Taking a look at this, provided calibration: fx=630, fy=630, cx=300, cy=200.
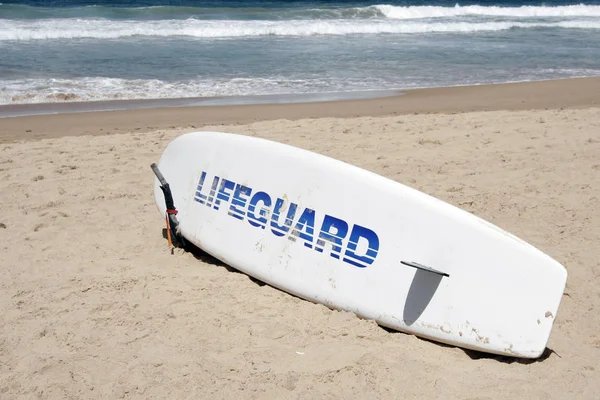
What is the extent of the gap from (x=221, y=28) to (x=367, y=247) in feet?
47.9

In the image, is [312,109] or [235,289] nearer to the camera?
[235,289]

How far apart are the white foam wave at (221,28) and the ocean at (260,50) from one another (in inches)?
1.2

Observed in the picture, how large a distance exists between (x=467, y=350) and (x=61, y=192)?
3308 mm

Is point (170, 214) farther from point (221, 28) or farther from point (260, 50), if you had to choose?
point (221, 28)

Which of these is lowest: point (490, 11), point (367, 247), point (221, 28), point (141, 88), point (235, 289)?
point (141, 88)

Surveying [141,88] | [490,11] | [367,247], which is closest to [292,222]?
[367,247]

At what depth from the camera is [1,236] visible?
4.13 metres

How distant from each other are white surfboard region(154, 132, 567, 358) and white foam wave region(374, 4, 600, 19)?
1993cm

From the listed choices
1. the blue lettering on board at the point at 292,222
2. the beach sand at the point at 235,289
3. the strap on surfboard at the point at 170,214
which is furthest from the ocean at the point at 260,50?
the blue lettering on board at the point at 292,222

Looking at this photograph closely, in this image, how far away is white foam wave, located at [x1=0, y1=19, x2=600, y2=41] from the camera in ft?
50.0

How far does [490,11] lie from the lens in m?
24.6

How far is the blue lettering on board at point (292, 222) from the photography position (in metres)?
3.23

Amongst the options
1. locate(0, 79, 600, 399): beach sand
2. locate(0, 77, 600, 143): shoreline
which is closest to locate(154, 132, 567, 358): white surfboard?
locate(0, 79, 600, 399): beach sand

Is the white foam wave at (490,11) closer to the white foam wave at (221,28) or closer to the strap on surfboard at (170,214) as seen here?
the white foam wave at (221,28)
